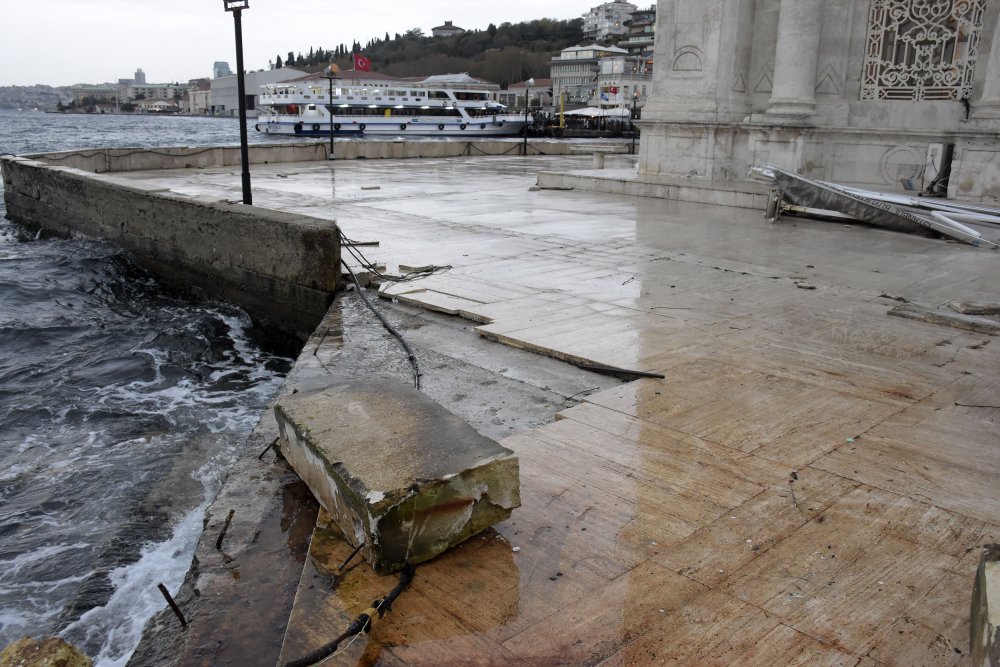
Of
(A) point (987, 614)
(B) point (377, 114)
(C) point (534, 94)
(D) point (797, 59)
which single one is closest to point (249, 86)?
(C) point (534, 94)

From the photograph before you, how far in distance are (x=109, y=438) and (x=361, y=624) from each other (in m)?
4.75

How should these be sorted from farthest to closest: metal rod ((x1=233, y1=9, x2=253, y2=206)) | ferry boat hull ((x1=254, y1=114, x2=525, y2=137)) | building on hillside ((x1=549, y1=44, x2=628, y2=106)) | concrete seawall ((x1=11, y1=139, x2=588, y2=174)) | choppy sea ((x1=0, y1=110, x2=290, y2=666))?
1. building on hillside ((x1=549, y1=44, x2=628, y2=106))
2. ferry boat hull ((x1=254, y1=114, x2=525, y2=137))
3. concrete seawall ((x1=11, y1=139, x2=588, y2=174))
4. metal rod ((x1=233, y1=9, x2=253, y2=206))
5. choppy sea ((x1=0, y1=110, x2=290, y2=666))

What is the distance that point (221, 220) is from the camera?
34.5ft

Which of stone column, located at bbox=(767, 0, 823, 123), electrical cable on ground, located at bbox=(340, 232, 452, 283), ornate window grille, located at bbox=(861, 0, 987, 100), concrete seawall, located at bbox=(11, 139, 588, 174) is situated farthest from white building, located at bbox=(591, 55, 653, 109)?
electrical cable on ground, located at bbox=(340, 232, 452, 283)

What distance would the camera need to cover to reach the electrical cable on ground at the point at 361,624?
2.79 m

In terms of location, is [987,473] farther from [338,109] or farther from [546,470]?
[338,109]

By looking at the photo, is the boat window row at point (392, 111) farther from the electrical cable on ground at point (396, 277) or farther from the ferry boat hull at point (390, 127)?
the electrical cable on ground at point (396, 277)

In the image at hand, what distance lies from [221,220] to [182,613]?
799 cm

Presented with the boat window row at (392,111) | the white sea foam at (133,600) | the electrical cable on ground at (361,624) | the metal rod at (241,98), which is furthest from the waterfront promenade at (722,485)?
the boat window row at (392,111)

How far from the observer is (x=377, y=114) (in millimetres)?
69188

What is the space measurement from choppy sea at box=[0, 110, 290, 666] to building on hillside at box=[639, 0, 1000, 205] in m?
10.9

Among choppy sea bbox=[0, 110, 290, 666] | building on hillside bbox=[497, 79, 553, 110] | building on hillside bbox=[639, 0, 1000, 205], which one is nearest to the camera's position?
choppy sea bbox=[0, 110, 290, 666]

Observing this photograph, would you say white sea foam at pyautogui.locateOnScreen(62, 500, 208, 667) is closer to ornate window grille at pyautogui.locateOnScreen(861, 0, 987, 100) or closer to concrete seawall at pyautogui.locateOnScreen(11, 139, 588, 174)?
ornate window grille at pyautogui.locateOnScreen(861, 0, 987, 100)

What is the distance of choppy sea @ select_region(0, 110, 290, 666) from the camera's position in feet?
14.1
